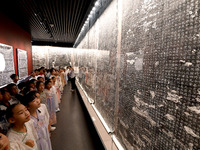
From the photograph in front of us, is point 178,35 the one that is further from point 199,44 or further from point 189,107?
point 189,107

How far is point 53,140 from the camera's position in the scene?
8.78 ft

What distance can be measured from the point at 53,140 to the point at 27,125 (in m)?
1.52

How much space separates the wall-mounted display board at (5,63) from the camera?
4117mm

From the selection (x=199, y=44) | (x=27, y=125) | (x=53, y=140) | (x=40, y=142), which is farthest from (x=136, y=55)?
(x=53, y=140)

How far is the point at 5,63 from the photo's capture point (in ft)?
14.5

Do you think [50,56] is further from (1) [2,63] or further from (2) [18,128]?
(2) [18,128]

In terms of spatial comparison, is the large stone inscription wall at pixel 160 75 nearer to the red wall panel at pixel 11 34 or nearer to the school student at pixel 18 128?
the school student at pixel 18 128

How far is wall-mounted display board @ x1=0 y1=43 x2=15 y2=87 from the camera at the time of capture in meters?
4.12

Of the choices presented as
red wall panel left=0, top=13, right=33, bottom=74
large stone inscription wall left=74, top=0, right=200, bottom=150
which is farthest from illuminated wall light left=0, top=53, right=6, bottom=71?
large stone inscription wall left=74, top=0, right=200, bottom=150

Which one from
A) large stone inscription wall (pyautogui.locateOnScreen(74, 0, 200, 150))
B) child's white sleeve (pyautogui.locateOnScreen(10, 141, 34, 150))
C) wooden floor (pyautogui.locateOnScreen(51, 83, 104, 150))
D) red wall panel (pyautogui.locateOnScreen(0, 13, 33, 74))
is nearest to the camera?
large stone inscription wall (pyautogui.locateOnScreen(74, 0, 200, 150))

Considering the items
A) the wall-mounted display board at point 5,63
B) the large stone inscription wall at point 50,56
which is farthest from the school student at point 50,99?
the large stone inscription wall at point 50,56

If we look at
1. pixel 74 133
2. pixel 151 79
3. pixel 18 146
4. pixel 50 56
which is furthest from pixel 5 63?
pixel 50 56

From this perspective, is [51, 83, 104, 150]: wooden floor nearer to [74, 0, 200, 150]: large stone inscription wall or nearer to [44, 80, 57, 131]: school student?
[44, 80, 57, 131]: school student

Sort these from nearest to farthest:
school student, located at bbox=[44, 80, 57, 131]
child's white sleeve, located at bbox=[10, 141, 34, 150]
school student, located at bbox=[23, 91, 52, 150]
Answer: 1. child's white sleeve, located at bbox=[10, 141, 34, 150]
2. school student, located at bbox=[23, 91, 52, 150]
3. school student, located at bbox=[44, 80, 57, 131]
